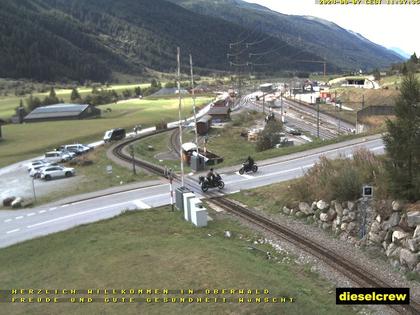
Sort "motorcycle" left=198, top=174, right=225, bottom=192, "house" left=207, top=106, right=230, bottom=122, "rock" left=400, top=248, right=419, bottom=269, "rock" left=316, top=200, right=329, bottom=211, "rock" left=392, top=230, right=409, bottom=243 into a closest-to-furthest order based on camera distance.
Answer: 1. "rock" left=400, top=248, right=419, bottom=269
2. "rock" left=392, top=230, right=409, bottom=243
3. "rock" left=316, top=200, right=329, bottom=211
4. "motorcycle" left=198, top=174, right=225, bottom=192
5. "house" left=207, top=106, right=230, bottom=122

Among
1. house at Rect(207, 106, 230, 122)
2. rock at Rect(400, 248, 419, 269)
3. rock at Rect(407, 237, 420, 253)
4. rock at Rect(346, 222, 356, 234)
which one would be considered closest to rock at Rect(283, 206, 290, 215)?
rock at Rect(346, 222, 356, 234)

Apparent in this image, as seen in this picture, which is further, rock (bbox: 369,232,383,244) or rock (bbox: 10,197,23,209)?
rock (bbox: 10,197,23,209)

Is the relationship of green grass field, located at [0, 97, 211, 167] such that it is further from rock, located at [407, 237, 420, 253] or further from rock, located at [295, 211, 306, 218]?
rock, located at [407, 237, 420, 253]

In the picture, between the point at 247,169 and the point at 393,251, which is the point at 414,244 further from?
the point at 247,169

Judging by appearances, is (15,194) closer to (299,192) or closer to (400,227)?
(299,192)

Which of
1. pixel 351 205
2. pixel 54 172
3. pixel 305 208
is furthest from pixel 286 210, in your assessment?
pixel 54 172

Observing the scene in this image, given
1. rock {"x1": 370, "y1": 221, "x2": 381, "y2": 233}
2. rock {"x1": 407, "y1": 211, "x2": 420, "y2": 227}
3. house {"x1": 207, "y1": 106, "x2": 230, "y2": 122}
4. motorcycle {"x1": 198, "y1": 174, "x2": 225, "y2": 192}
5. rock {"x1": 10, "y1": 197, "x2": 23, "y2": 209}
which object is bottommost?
house {"x1": 207, "y1": 106, "x2": 230, "y2": 122}

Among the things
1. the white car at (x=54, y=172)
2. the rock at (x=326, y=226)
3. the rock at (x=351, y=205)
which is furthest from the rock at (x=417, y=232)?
the white car at (x=54, y=172)

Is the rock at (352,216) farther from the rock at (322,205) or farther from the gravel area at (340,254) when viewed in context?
the rock at (322,205)
